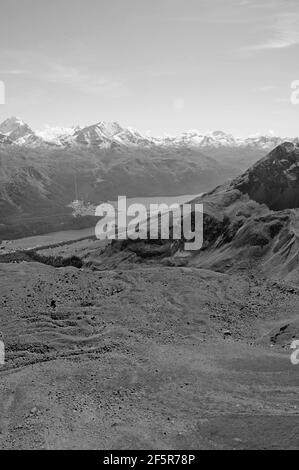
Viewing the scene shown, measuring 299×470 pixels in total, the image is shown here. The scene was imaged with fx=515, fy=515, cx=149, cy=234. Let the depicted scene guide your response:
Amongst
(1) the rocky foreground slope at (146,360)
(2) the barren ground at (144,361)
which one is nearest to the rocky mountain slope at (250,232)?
(1) the rocky foreground slope at (146,360)

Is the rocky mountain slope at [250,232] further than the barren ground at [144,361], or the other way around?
the rocky mountain slope at [250,232]

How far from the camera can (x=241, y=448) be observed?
28766mm

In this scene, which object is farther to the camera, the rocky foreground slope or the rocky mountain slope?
the rocky mountain slope

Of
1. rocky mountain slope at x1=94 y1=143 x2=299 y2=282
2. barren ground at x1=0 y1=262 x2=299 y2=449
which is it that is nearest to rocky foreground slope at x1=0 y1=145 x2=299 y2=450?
barren ground at x1=0 y1=262 x2=299 y2=449

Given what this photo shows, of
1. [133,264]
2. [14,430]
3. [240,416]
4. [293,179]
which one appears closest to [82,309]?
[14,430]

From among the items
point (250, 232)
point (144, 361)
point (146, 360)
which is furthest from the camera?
point (250, 232)

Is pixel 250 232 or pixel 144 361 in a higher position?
pixel 250 232

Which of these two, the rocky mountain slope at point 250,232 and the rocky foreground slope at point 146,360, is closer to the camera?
the rocky foreground slope at point 146,360

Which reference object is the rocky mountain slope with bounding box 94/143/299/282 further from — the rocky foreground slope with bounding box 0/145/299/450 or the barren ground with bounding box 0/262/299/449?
the barren ground with bounding box 0/262/299/449

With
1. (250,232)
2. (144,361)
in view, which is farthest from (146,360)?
(250,232)

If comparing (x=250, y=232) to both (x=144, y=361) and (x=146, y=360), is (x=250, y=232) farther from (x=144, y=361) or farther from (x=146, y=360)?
(x=144, y=361)

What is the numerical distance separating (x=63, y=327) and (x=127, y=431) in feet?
60.7

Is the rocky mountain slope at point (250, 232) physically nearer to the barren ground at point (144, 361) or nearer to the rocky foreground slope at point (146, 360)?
the rocky foreground slope at point (146, 360)

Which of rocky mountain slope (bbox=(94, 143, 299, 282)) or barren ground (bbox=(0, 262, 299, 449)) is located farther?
rocky mountain slope (bbox=(94, 143, 299, 282))
